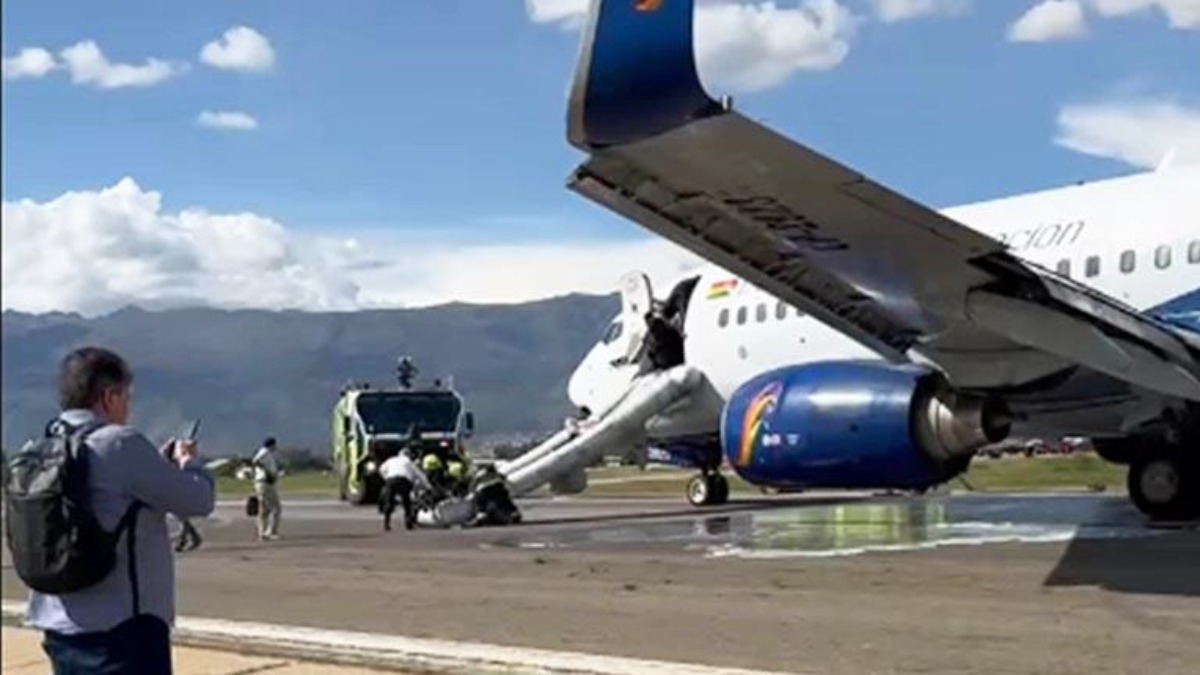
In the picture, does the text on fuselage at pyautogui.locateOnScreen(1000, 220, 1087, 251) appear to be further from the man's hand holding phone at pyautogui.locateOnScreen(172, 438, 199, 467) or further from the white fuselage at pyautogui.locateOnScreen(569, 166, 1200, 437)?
the man's hand holding phone at pyautogui.locateOnScreen(172, 438, 199, 467)

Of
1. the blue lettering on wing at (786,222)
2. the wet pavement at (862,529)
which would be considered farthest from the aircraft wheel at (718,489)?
the blue lettering on wing at (786,222)

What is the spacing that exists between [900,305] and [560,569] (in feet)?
12.2

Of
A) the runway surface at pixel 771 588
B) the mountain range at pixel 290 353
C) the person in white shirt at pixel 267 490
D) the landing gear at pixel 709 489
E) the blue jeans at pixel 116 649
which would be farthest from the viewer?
the landing gear at pixel 709 489

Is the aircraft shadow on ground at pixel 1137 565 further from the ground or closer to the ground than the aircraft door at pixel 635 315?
closer to the ground

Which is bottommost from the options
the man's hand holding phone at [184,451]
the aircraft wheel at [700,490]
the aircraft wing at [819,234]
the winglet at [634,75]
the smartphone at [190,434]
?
the aircraft wheel at [700,490]

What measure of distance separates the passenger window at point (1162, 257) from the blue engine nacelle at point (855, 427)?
10.5 feet

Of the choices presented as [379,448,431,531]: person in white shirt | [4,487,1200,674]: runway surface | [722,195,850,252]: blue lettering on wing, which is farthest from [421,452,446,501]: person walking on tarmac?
[722,195,850,252]: blue lettering on wing

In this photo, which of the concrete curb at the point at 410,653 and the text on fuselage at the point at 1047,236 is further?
the text on fuselage at the point at 1047,236

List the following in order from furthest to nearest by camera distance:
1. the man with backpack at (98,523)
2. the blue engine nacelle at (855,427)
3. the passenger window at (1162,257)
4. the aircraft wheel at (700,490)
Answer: the aircraft wheel at (700,490), the passenger window at (1162,257), the blue engine nacelle at (855,427), the man with backpack at (98,523)

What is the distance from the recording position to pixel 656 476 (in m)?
26.0

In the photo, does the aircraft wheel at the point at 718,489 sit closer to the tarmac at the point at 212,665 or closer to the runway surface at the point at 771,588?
the runway surface at the point at 771,588

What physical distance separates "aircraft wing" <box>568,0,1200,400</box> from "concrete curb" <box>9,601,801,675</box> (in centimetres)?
269

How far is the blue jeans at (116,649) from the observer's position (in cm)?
495

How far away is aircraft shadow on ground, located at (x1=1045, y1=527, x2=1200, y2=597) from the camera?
11656mm
